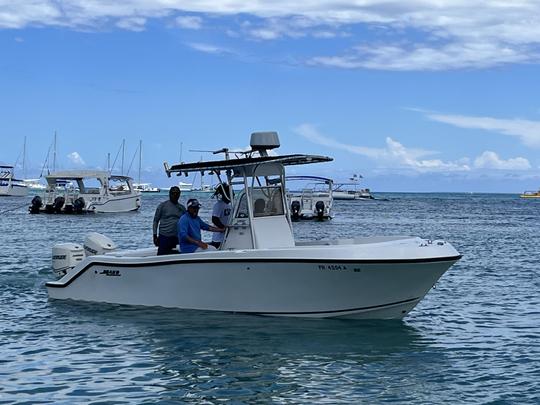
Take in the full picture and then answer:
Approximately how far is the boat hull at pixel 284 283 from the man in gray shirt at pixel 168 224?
781 mm

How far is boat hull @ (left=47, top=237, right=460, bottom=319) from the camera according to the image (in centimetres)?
1380

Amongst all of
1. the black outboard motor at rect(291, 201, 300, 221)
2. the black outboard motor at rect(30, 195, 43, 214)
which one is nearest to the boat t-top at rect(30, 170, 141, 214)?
the black outboard motor at rect(30, 195, 43, 214)

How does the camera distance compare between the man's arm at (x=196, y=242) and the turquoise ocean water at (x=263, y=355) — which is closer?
the turquoise ocean water at (x=263, y=355)

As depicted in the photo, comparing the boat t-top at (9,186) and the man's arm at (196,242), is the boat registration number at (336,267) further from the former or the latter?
the boat t-top at (9,186)

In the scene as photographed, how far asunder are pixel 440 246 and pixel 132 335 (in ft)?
17.1

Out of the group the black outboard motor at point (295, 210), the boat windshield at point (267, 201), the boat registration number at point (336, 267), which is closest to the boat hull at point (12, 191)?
the black outboard motor at point (295, 210)

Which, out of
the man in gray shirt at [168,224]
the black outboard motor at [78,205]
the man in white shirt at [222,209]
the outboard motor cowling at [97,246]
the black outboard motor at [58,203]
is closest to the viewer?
the man in white shirt at [222,209]

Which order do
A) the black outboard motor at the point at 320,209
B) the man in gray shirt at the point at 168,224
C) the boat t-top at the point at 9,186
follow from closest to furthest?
the man in gray shirt at the point at 168,224
the black outboard motor at the point at 320,209
the boat t-top at the point at 9,186

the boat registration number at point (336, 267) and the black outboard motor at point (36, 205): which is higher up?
the boat registration number at point (336, 267)

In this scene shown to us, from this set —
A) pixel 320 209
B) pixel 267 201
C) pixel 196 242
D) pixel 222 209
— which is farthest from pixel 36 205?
pixel 267 201

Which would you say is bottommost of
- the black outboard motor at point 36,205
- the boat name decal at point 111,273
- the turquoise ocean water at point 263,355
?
the turquoise ocean water at point 263,355

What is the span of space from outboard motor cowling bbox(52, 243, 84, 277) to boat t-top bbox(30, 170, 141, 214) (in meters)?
52.3

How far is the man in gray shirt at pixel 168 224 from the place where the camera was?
15875 millimetres

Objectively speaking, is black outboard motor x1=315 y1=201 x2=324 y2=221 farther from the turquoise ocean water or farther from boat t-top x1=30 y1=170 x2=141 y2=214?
the turquoise ocean water
